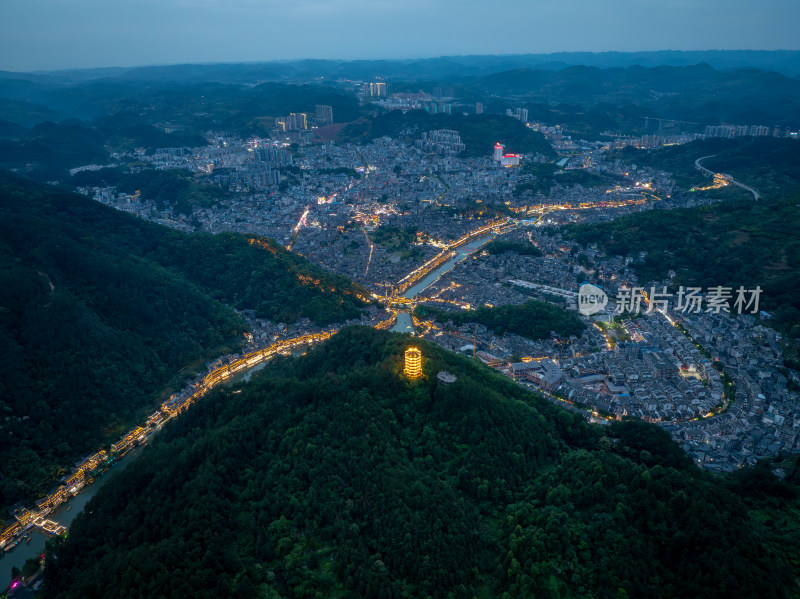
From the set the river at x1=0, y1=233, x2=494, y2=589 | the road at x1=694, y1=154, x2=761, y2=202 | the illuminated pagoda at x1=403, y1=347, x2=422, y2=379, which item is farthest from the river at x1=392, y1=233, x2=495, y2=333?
the road at x1=694, y1=154, x2=761, y2=202

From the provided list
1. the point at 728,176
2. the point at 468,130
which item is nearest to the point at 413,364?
the point at 728,176

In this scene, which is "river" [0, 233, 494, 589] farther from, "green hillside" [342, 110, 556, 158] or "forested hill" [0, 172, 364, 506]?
"green hillside" [342, 110, 556, 158]

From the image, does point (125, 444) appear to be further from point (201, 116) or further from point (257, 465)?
point (201, 116)

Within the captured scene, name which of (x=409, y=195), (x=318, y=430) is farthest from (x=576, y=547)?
(x=409, y=195)

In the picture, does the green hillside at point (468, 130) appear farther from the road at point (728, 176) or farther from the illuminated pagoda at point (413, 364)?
the illuminated pagoda at point (413, 364)

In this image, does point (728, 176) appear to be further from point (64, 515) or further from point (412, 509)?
point (64, 515)
